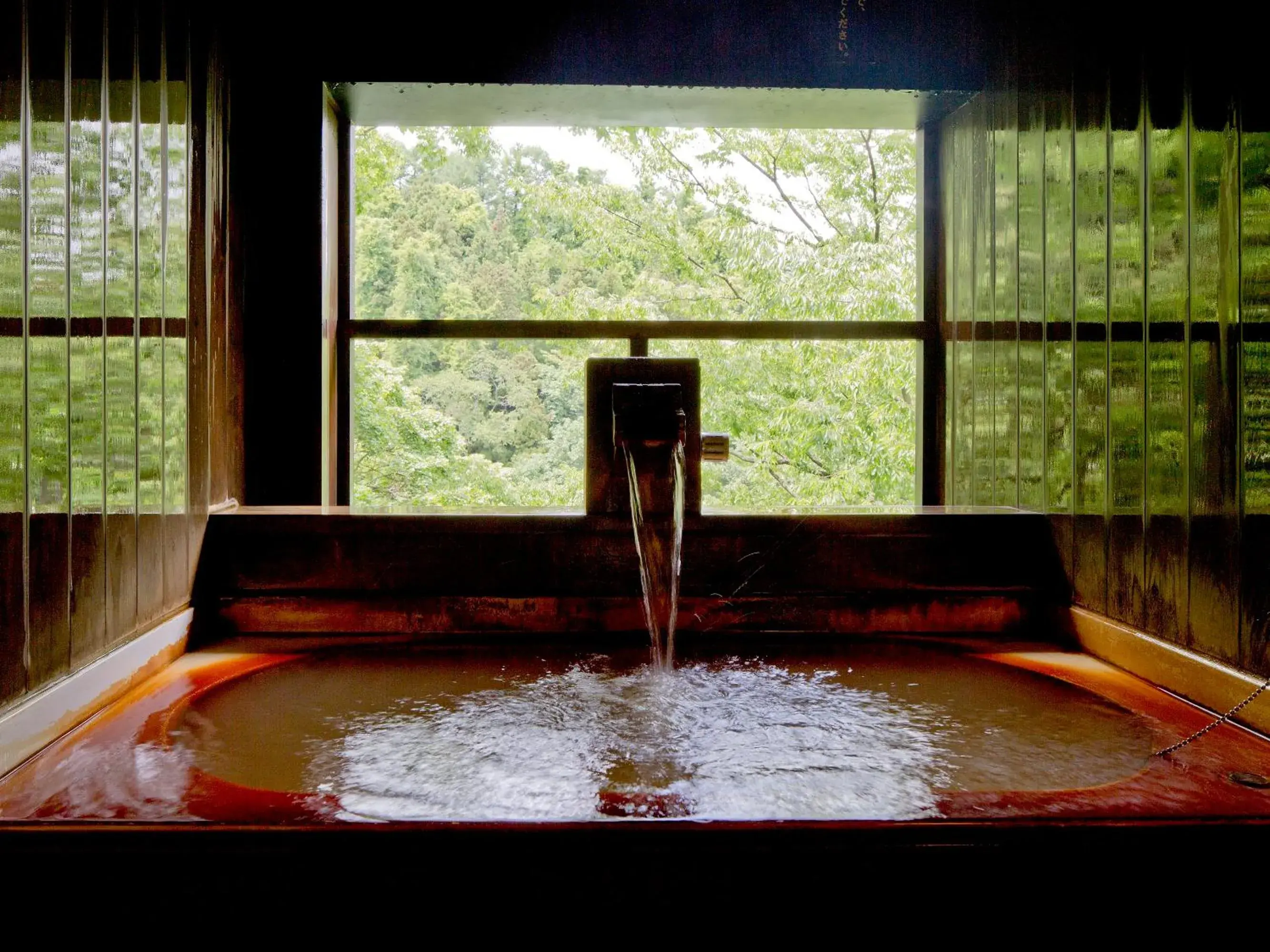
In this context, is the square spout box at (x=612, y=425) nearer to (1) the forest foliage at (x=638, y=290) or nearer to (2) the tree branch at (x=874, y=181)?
(1) the forest foliage at (x=638, y=290)

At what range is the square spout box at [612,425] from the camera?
2021mm

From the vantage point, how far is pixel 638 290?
6848 mm

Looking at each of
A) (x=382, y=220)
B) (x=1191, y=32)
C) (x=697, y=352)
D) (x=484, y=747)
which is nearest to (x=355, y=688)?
(x=484, y=747)

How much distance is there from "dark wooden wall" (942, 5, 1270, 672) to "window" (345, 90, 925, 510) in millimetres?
2850

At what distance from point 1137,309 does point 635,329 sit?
4.98 ft

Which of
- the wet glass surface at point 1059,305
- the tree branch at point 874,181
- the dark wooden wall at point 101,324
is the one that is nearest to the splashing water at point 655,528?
the wet glass surface at point 1059,305

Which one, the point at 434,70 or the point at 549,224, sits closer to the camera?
the point at 434,70

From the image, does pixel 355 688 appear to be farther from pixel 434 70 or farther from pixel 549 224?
pixel 549 224

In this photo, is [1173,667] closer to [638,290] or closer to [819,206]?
[638,290]

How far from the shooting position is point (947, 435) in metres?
2.80

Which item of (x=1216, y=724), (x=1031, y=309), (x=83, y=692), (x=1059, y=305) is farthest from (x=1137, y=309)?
(x=83, y=692)

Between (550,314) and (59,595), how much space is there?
5.93m

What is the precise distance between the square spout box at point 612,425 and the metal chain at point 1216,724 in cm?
110

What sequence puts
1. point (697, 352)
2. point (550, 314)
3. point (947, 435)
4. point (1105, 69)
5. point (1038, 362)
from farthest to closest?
point (697, 352)
point (550, 314)
point (947, 435)
point (1038, 362)
point (1105, 69)
